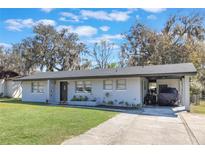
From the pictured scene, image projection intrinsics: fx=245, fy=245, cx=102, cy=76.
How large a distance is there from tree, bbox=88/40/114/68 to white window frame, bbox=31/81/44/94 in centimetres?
2117

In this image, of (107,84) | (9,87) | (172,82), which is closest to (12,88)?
(9,87)

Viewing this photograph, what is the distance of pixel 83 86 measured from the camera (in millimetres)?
20547

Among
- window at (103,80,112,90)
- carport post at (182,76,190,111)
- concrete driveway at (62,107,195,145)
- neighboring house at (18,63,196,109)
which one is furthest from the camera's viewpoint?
window at (103,80,112,90)

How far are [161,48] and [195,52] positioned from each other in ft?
14.0

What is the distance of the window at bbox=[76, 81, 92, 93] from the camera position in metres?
20.2

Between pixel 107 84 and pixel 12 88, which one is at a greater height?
pixel 107 84

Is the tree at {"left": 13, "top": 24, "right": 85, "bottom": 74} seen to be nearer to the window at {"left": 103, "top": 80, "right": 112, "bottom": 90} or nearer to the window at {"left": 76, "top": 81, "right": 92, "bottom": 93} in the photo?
the window at {"left": 76, "top": 81, "right": 92, "bottom": 93}

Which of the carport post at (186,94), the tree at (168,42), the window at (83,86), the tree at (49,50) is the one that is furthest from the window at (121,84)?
the tree at (49,50)

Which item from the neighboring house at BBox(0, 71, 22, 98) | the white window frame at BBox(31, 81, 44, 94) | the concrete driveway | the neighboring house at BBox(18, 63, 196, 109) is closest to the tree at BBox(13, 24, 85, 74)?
the neighboring house at BBox(0, 71, 22, 98)

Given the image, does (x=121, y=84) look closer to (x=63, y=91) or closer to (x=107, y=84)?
(x=107, y=84)

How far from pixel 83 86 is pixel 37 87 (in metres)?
5.29

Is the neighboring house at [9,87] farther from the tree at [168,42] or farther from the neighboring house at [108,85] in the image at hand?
the tree at [168,42]

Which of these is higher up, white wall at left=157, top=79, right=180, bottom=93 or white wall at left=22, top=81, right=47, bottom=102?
white wall at left=157, top=79, right=180, bottom=93
